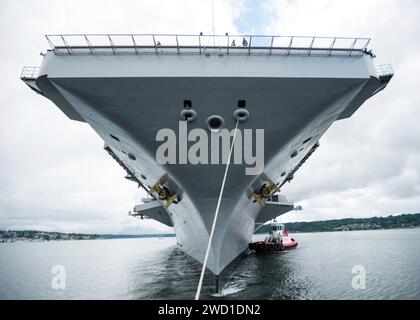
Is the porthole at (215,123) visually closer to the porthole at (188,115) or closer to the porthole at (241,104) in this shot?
the porthole at (188,115)

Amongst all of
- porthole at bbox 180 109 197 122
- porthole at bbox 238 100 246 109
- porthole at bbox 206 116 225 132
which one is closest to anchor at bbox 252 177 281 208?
porthole at bbox 206 116 225 132

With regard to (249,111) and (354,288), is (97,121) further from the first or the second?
(354,288)

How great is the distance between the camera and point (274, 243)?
26219 mm

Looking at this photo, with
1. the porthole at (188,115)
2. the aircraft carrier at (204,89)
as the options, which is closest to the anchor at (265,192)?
the aircraft carrier at (204,89)

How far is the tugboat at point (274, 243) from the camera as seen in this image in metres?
25.0

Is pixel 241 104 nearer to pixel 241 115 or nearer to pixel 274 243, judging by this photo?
pixel 241 115

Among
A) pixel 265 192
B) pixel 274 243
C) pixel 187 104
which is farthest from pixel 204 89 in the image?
pixel 274 243

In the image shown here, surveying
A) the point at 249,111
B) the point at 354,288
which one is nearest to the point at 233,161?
the point at 249,111

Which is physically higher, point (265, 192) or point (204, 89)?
point (204, 89)

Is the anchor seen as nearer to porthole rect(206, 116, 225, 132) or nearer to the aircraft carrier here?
the aircraft carrier

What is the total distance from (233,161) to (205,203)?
186 centimetres

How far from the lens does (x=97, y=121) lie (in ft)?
28.6

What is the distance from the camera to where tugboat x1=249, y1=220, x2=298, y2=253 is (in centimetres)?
2503
